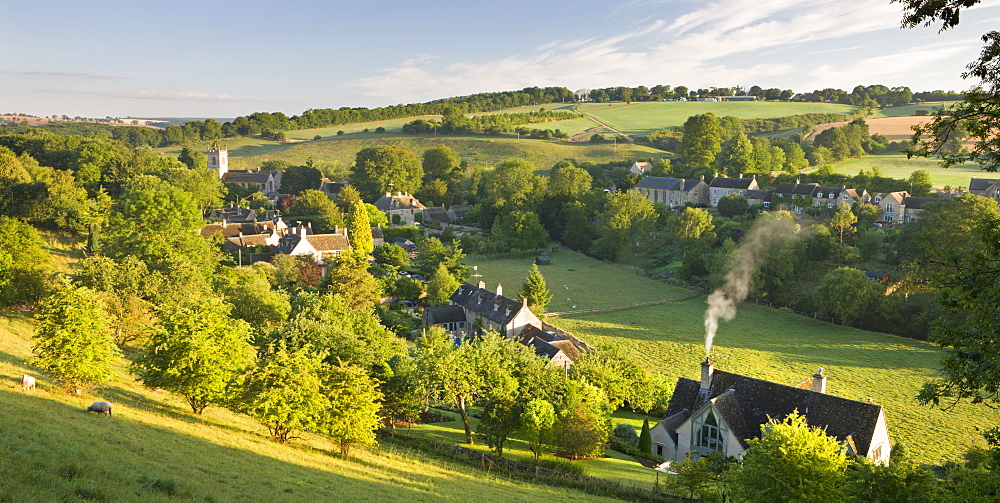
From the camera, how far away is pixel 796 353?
49.1 meters

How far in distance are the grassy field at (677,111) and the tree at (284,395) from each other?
137 meters

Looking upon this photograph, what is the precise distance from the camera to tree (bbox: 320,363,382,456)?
24.7 m

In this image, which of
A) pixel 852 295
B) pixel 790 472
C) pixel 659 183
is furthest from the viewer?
pixel 659 183

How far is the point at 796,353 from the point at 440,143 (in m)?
112

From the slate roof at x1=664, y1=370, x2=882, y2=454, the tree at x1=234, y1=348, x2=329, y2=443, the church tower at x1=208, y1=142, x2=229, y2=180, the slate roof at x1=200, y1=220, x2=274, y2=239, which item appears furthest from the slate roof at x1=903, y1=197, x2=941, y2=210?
the church tower at x1=208, y1=142, x2=229, y2=180

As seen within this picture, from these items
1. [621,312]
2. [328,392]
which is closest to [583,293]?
[621,312]

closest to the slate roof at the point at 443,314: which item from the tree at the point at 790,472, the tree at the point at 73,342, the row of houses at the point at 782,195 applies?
the tree at the point at 73,342

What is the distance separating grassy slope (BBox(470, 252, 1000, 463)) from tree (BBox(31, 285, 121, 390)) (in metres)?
30.6

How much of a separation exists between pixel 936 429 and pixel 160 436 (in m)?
37.0

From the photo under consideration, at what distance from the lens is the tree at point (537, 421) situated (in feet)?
94.9

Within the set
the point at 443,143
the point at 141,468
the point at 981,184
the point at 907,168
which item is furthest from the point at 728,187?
the point at 141,468

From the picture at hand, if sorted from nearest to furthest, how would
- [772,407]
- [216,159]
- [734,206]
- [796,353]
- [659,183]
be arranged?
[772,407], [796,353], [734,206], [659,183], [216,159]

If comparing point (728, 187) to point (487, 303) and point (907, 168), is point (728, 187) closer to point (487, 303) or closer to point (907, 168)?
point (907, 168)

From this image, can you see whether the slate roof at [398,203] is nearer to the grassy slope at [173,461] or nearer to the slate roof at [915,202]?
the slate roof at [915,202]
